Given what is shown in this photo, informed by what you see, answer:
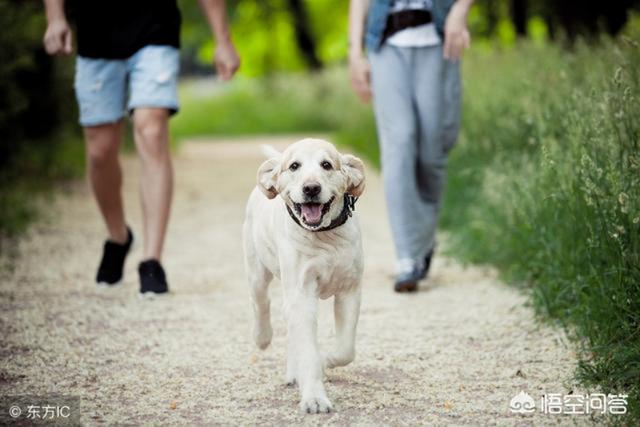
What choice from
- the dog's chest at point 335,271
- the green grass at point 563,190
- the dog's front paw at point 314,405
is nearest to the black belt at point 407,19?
the green grass at point 563,190

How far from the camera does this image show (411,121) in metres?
5.63

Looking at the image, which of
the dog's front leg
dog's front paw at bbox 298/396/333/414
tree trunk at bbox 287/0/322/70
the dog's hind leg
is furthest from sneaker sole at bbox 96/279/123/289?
tree trunk at bbox 287/0/322/70

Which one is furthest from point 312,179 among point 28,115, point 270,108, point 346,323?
point 270,108

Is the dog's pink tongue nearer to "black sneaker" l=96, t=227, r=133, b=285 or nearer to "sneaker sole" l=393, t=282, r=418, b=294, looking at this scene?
"sneaker sole" l=393, t=282, r=418, b=294

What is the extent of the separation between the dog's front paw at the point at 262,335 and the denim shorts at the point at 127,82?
1.88 meters

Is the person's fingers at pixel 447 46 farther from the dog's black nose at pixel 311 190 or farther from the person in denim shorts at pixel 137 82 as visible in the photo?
the dog's black nose at pixel 311 190

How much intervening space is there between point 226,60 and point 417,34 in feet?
3.85

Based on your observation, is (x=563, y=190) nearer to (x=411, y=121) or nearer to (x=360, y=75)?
(x=411, y=121)

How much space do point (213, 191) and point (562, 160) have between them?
24.4ft

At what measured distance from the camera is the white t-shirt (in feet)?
18.5

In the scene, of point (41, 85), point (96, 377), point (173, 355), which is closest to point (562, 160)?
point (173, 355)

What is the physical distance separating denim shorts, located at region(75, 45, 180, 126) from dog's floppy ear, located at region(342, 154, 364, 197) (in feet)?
7.03

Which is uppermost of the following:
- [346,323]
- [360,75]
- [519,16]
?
[360,75]

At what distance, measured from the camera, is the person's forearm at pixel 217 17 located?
5871 millimetres
